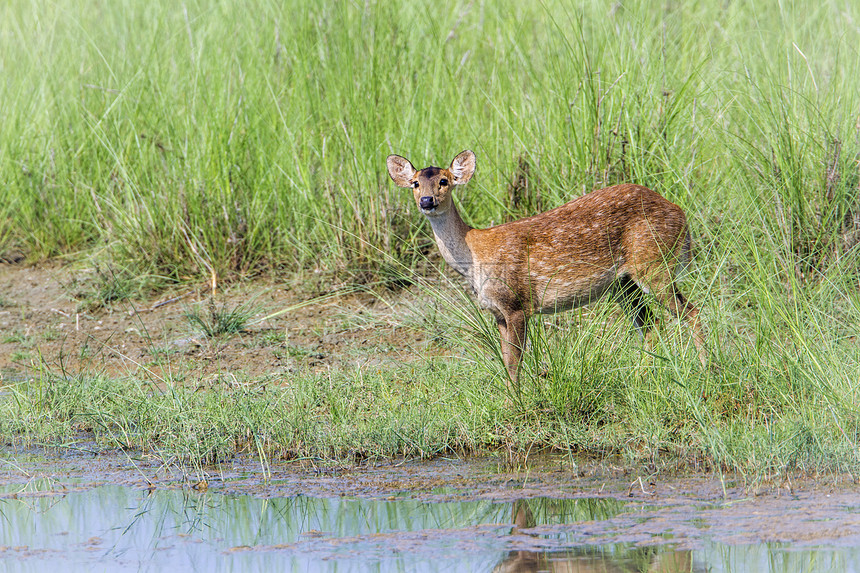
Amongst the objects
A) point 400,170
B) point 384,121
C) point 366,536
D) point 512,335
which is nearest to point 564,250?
point 512,335

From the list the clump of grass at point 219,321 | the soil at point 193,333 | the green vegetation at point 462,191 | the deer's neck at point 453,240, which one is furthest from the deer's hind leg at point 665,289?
the clump of grass at point 219,321

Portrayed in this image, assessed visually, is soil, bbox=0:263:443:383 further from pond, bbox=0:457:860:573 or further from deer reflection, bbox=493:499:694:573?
deer reflection, bbox=493:499:694:573

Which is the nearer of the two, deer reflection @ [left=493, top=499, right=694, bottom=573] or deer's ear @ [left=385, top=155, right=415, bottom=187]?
deer reflection @ [left=493, top=499, right=694, bottom=573]

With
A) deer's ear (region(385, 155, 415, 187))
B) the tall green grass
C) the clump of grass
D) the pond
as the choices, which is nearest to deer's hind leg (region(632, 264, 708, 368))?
the tall green grass

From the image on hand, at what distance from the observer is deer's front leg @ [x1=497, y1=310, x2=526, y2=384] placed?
6.68 metres

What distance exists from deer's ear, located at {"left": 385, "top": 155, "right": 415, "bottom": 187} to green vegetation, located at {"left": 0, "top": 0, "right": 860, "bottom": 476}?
649 millimetres

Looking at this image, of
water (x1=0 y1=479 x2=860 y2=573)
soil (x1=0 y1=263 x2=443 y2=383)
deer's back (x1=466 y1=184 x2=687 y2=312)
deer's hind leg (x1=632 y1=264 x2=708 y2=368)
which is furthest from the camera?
soil (x1=0 y1=263 x2=443 y2=383)

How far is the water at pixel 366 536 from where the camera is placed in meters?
4.25

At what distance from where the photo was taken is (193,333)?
848cm

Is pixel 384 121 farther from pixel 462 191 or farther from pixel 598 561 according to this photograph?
pixel 598 561

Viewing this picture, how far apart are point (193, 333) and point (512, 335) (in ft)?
9.10

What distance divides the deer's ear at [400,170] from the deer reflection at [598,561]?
362 centimetres

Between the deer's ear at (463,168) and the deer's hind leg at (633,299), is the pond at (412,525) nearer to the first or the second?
the deer's hind leg at (633,299)

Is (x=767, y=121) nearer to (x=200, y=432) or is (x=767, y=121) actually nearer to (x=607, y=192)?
(x=607, y=192)
